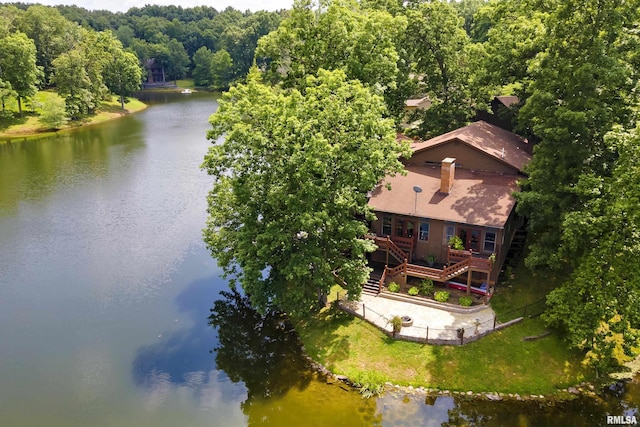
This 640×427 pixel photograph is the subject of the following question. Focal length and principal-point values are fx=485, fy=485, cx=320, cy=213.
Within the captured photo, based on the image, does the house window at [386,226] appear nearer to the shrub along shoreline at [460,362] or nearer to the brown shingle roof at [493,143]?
the brown shingle roof at [493,143]

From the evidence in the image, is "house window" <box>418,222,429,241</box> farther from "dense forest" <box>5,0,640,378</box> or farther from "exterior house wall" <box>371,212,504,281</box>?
"dense forest" <box>5,0,640,378</box>

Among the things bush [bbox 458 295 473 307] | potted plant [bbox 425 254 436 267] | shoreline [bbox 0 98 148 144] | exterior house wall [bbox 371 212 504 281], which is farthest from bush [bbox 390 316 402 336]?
shoreline [bbox 0 98 148 144]

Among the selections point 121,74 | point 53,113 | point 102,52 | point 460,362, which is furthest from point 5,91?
point 460,362

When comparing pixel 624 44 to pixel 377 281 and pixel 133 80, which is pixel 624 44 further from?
pixel 133 80

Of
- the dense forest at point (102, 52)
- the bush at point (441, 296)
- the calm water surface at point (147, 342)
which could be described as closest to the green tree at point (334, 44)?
the bush at point (441, 296)

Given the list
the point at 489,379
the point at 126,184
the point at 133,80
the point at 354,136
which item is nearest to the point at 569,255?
the point at 489,379

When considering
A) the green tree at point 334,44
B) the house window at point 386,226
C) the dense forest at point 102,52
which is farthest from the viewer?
the dense forest at point 102,52
